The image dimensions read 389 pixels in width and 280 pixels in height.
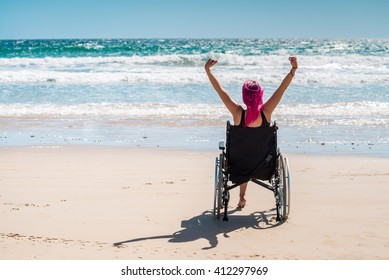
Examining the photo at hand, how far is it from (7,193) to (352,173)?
3.88 m

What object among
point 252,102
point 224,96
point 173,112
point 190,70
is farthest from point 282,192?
point 190,70

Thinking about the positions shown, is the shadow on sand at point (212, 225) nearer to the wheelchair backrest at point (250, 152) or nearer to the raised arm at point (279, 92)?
the wheelchair backrest at point (250, 152)

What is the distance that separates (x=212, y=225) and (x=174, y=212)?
1.71 feet

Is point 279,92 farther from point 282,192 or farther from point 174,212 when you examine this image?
point 174,212

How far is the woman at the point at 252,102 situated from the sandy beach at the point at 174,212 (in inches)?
33.7

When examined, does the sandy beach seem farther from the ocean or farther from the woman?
the ocean

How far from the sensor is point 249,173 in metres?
4.75

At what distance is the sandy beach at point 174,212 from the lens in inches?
159

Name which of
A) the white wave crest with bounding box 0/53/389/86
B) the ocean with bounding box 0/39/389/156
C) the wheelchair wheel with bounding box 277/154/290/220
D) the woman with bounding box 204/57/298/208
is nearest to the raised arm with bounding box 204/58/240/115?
the woman with bounding box 204/57/298/208

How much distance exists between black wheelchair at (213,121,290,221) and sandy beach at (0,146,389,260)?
0.24 m

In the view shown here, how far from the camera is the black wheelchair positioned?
4625 mm

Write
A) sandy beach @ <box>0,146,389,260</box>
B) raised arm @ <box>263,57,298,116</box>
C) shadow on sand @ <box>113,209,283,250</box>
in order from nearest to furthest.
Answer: sandy beach @ <box>0,146,389,260</box>
shadow on sand @ <box>113,209,283,250</box>
raised arm @ <box>263,57,298,116</box>
